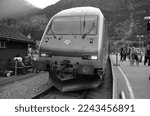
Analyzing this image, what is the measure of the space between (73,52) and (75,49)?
134 millimetres

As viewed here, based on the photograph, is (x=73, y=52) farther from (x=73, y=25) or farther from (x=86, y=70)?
(x=73, y=25)

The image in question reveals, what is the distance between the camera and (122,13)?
430ft

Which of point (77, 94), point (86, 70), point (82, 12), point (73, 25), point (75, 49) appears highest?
point (82, 12)

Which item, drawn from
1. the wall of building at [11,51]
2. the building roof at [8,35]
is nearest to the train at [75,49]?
the building roof at [8,35]

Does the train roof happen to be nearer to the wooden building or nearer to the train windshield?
the train windshield

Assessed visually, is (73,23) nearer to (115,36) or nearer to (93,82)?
(93,82)

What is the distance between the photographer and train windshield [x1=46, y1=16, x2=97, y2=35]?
7.46m

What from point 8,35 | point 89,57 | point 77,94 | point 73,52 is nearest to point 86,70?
point 89,57

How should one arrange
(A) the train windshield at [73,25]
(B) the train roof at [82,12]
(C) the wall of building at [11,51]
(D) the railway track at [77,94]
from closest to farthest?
(D) the railway track at [77,94] → (A) the train windshield at [73,25] → (B) the train roof at [82,12] → (C) the wall of building at [11,51]

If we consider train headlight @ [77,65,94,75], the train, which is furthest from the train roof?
train headlight @ [77,65,94,75]

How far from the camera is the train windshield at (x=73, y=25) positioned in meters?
7.46

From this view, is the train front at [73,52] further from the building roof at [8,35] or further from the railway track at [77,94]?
the building roof at [8,35]

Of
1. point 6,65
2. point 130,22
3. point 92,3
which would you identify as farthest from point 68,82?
point 92,3

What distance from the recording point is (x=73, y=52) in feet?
23.4
